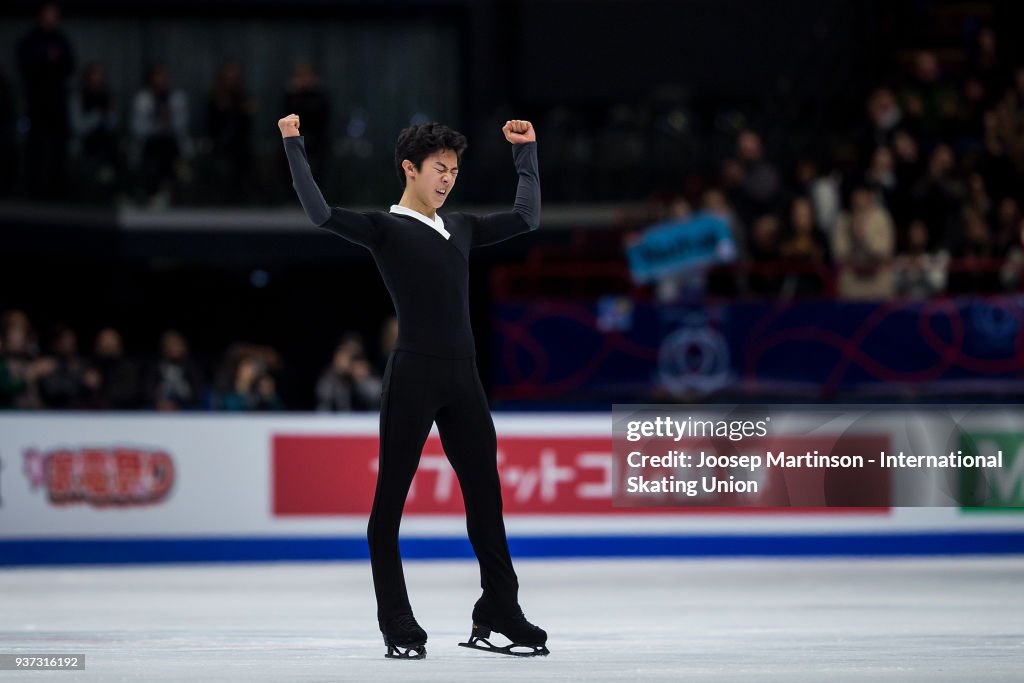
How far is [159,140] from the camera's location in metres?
17.9

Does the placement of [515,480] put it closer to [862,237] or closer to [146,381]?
[146,381]

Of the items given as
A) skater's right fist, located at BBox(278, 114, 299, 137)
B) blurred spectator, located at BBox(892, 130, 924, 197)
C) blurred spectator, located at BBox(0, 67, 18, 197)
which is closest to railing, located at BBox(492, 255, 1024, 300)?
blurred spectator, located at BBox(892, 130, 924, 197)

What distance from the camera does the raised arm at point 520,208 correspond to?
5.96 metres

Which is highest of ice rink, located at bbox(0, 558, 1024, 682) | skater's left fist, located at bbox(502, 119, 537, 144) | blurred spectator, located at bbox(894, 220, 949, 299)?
blurred spectator, located at bbox(894, 220, 949, 299)

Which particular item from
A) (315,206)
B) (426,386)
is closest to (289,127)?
(315,206)

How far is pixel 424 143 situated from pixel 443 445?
108 centimetres

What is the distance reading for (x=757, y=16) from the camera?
2091cm

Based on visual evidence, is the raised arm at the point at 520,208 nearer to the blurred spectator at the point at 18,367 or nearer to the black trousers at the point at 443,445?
the black trousers at the point at 443,445

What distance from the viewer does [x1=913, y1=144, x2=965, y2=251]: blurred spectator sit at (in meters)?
13.8

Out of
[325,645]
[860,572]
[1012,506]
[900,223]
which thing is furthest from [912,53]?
[325,645]

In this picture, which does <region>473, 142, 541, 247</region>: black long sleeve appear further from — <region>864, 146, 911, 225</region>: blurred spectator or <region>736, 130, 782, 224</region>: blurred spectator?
<region>864, 146, 911, 225</region>: blurred spectator

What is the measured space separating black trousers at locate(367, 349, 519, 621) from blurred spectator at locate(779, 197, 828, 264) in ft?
25.7

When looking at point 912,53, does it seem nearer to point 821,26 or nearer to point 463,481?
point 821,26

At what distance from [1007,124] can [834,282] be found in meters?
3.20
